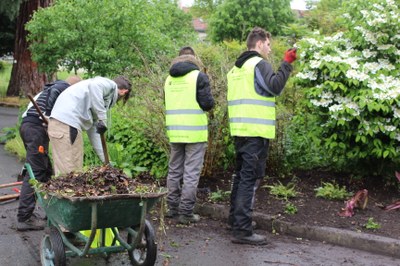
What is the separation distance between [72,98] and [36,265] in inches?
65.0

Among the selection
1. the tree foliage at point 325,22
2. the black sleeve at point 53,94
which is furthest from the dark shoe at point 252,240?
the tree foliage at point 325,22

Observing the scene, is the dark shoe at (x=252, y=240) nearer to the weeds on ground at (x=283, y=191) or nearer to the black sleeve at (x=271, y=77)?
the weeds on ground at (x=283, y=191)

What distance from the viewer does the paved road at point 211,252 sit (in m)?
5.38

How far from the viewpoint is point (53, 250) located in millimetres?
4711

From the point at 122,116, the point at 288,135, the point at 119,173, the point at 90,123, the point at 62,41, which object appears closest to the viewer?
the point at 119,173

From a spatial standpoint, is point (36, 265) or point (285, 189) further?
point (285, 189)

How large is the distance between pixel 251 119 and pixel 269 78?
46cm

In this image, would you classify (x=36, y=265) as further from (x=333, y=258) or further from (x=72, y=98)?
(x=333, y=258)

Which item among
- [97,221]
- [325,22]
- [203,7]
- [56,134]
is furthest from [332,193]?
[203,7]

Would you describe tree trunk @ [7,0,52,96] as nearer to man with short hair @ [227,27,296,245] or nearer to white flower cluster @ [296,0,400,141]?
white flower cluster @ [296,0,400,141]

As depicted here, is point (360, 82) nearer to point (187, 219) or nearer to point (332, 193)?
point (332, 193)

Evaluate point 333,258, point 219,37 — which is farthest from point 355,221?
point 219,37

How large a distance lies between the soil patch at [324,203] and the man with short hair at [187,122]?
0.68 meters

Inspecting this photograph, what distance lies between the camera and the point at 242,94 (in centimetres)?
600
